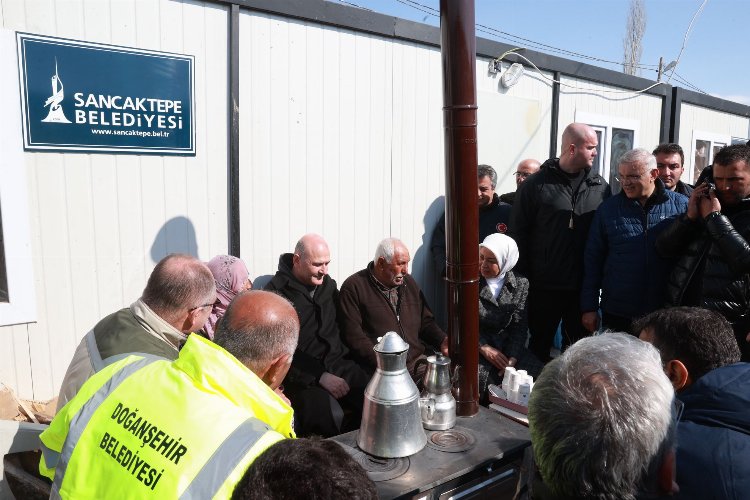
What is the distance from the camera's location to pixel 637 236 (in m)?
3.60

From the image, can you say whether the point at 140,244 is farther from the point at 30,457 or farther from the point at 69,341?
the point at 30,457

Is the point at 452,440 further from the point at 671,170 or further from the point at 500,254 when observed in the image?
the point at 671,170

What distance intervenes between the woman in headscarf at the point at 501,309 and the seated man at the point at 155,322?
187 centimetres

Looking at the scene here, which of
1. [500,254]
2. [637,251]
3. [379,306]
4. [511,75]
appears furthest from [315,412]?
[511,75]

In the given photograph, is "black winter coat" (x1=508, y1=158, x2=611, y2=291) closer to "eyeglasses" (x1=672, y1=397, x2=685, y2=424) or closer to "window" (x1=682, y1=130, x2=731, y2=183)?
"eyeglasses" (x1=672, y1=397, x2=685, y2=424)

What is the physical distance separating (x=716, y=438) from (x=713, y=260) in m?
2.08

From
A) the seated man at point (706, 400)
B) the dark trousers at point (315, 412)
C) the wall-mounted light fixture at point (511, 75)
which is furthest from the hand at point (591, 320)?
the wall-mounted light fixture at point (511, 75)

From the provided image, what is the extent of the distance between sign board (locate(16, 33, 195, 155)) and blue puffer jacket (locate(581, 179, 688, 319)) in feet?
9.11

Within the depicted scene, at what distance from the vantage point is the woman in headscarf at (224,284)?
336cm

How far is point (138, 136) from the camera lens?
330cm

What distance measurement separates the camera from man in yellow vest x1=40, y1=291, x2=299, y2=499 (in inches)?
48.8

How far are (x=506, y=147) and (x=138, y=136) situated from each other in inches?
130

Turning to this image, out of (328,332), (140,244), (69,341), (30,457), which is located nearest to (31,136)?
(140,244)

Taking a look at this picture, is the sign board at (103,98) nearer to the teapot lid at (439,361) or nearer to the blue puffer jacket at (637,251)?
the teapot lid at (439,361)
